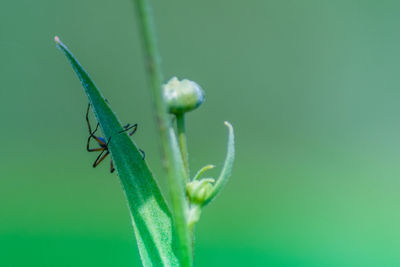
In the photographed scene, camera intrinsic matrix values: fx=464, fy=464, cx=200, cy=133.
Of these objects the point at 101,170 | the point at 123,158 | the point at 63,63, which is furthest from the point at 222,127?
the point at 123,158

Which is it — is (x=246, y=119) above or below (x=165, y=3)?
below

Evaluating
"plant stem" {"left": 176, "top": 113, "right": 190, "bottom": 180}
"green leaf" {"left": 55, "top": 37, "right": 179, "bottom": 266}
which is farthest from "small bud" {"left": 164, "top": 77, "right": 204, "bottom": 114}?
"green leaf" {"left": 55, "top": 37, "right": 179, "bottom": 266}

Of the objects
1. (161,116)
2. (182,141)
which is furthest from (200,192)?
(161,116)

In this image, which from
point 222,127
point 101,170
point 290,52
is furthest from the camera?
point 290,52

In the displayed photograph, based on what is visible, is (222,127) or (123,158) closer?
(123,158)

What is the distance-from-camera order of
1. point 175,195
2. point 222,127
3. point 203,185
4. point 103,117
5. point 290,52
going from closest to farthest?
1. point 175,195
2. point 203,185
3. point 103,117
4. point 222,127
5. point 290,52

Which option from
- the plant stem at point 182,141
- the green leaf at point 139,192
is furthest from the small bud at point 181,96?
the green leaf at point 139,192

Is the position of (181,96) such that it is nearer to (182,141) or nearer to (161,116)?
(182,141)

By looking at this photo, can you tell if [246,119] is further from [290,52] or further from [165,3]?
[165,3]
